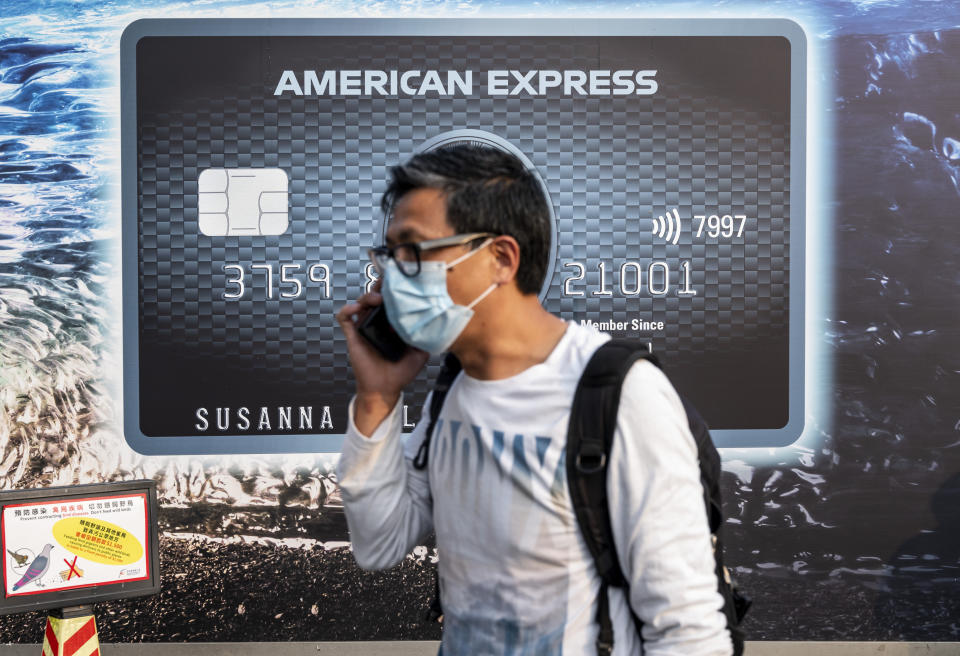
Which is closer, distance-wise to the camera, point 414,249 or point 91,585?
point 414,249

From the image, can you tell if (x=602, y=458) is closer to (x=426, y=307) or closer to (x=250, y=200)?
(x=426, y=307)

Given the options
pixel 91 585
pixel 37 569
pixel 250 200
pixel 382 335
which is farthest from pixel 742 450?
pixel 37 569

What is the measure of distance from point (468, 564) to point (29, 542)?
66.6 inches

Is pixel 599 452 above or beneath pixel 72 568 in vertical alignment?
above

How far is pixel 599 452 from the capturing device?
1301 millimetres

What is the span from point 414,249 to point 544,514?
51 centimetres

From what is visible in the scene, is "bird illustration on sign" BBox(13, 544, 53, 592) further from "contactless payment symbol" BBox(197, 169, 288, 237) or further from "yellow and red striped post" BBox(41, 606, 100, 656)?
"contactless payment symbol" BBox(197, 169, 288, 237)

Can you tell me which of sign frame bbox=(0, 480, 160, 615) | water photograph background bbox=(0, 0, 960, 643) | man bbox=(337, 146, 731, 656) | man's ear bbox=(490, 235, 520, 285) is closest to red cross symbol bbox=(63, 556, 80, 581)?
sign frame bbox=(0, 480, 160, 615)

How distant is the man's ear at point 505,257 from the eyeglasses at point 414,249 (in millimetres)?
21

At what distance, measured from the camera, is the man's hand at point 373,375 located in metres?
1.57

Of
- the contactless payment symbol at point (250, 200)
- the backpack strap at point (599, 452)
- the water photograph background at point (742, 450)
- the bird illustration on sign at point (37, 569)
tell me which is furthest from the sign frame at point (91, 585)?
the backpack strap at point (599, 452)

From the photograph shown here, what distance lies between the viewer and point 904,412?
11.7 feet

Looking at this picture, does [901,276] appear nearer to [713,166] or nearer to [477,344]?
[713,166]

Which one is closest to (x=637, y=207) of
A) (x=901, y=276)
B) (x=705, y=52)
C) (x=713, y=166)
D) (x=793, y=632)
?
(x=713, y=166)
